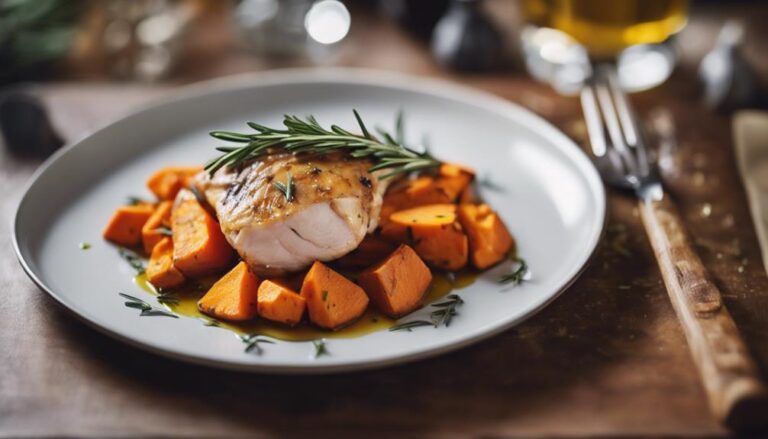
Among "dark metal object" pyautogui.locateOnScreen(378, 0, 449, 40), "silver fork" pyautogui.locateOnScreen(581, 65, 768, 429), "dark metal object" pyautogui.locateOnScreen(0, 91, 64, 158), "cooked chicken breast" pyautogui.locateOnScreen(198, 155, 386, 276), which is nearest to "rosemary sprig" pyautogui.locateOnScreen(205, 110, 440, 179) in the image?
"cooked chicken breast" pyautogui.locateOnScreen(198, 155, 386, 276)

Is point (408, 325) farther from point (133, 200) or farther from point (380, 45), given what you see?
point (380, 45)

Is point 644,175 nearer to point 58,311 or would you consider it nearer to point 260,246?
point 260,246

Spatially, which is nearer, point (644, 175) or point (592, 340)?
point (592, 340)

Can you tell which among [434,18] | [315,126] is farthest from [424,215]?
[434,18]

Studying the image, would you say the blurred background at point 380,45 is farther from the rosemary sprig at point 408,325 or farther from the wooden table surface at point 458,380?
the rosemary sprig at point 408,325

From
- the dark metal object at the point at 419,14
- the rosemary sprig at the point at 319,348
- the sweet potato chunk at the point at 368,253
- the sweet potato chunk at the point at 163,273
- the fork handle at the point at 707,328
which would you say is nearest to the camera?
the fork handle at the point at 707,328

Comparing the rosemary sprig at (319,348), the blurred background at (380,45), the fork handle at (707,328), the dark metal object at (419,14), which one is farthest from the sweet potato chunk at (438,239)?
the dark metal object at (419,14)
